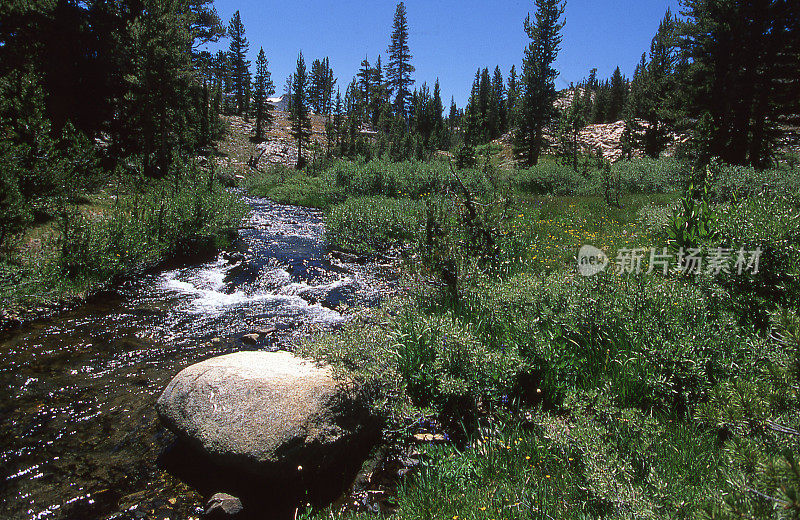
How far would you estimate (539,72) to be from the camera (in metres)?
35.8

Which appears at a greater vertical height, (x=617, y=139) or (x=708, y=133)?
(x=617, y=139)

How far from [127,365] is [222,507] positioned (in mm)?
3396

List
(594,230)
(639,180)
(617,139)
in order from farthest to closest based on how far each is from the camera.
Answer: (617,139), (639,180), (594,230)

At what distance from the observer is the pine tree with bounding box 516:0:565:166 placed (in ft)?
114

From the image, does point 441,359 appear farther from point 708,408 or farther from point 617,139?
point 617,139

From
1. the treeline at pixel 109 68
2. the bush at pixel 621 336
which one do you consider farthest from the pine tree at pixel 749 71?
the treeline at pixel 109 68

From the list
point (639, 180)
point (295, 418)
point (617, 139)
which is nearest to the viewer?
point (295, 418)

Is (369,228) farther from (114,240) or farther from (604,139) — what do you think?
(604,139)

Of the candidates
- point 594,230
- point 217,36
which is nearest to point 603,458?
point 594,230

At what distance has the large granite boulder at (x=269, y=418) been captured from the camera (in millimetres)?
3680

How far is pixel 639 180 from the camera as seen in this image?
18641 millimetres

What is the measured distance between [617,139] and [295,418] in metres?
62.3

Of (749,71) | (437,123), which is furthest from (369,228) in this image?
(437,123)

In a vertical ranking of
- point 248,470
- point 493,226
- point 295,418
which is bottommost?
point 248,470
